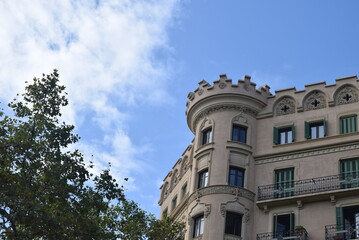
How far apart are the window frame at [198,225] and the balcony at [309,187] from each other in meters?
3.57

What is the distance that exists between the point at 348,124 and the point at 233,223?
897cm

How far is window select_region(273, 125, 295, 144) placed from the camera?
40.8 m

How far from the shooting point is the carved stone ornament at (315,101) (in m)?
41.1

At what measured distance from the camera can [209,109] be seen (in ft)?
141

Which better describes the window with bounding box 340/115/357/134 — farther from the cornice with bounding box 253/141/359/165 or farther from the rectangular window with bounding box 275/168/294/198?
the rectangular window with bounding box 275/168/294/198

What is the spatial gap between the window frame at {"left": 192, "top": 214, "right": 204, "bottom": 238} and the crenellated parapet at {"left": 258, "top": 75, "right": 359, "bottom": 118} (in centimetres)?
790

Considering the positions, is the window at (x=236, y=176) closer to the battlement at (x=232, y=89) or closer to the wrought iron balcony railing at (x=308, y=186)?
the wrought iron balcony railing at (x=308, y=186)

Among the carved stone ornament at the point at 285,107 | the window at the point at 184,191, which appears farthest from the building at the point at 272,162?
the window at the point at 184,191

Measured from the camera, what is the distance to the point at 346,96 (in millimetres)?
40500

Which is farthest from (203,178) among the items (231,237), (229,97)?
(229,97)

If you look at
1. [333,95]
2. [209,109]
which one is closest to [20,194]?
[209,109]

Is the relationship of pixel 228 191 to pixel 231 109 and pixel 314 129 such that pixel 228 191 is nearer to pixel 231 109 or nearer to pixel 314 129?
pixel 231 109

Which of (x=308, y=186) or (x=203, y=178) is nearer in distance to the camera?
(x=308, y=186)

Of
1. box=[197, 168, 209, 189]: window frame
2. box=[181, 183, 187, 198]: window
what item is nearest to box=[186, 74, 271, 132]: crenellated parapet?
box=[197, 168, 209, 189]: window frame
